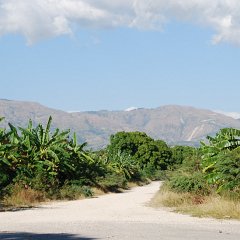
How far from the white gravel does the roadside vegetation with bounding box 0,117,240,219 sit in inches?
81.7

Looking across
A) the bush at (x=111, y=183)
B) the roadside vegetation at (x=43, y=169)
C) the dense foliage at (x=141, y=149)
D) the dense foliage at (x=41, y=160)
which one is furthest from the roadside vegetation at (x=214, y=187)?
the dense foliage at (x=141, y=149)

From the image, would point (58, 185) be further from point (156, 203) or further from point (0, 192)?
point (156, 203)

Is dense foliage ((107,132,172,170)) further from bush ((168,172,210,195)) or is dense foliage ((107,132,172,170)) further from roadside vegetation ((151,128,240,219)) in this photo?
bush ((168,172,210,195))

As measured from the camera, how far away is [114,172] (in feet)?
161

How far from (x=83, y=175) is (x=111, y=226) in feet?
64.8

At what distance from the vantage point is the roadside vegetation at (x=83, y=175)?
22312 millimetres

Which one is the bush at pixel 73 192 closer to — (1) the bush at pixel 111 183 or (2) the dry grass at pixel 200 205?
(1) the bush at pixel 111 183

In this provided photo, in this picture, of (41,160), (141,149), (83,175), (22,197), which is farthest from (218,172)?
(141,149)

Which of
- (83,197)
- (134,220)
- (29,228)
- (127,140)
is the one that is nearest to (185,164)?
(83,197)

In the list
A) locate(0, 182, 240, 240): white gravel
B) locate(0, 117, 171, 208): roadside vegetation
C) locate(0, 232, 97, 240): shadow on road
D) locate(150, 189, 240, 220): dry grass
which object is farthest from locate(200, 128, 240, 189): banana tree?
locate(0, 232, 97, 240): shadow on road

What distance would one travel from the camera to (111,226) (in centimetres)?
1539

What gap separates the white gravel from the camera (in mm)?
13125

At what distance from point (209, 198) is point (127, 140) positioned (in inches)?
2316

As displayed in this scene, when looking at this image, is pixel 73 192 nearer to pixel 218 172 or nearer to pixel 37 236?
pixel 218 172
